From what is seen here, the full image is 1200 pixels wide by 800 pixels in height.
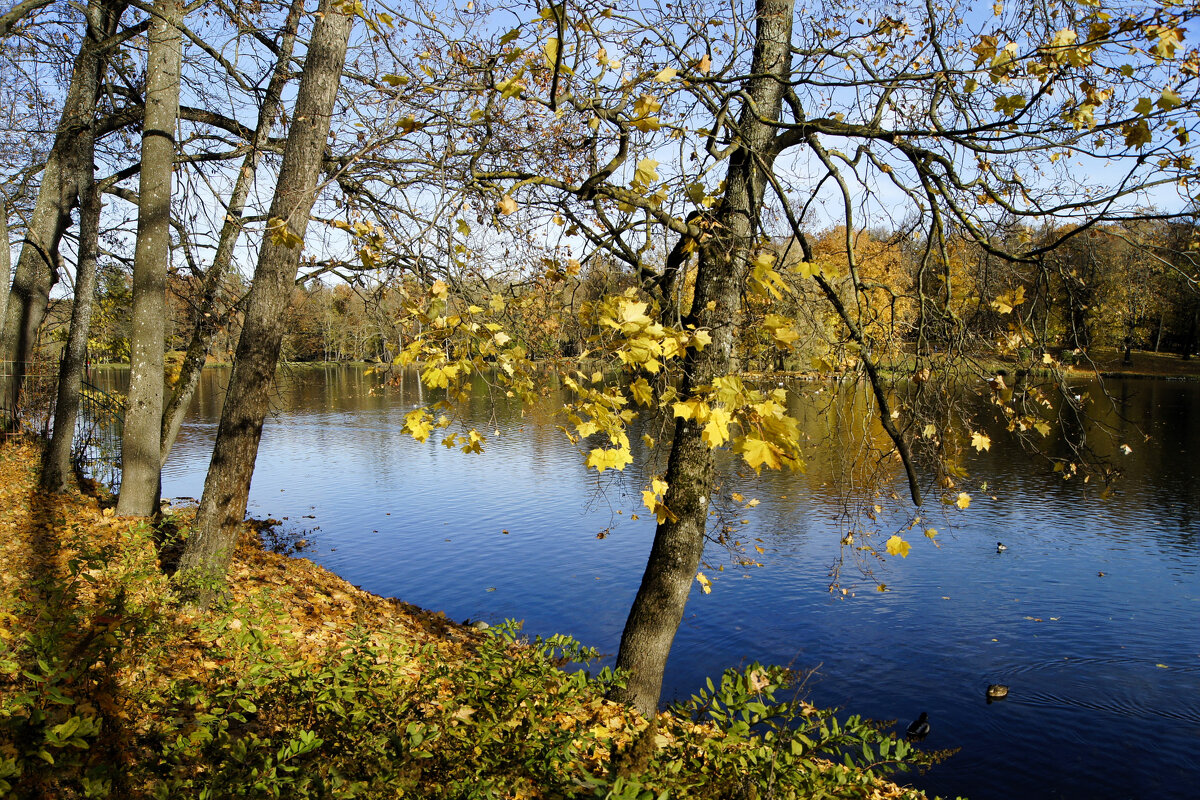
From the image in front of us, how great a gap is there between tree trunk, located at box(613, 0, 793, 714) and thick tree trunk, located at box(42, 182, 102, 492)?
27.3ft

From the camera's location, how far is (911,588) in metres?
12.5

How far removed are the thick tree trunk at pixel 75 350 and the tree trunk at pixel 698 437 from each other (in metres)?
8.33

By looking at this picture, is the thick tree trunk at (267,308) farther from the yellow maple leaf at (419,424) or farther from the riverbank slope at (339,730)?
the yellow maple leaf at (419,424)

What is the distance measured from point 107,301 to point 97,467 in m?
3.63

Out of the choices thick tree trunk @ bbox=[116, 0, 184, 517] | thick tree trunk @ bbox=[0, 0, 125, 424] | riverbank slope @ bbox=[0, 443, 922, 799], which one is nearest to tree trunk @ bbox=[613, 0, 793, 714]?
riverbank slope @ bbox=[0, 443, 922, 799]

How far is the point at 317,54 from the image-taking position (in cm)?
568

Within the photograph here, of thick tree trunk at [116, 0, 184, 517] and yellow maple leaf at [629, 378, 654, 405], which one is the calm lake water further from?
thick tree trunk at [116, 0, 184, 517]

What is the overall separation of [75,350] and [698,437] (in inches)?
348

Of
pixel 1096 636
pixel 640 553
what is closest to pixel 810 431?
pixel 640 553

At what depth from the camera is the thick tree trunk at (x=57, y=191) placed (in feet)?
29.6

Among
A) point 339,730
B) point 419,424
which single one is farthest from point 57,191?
point 339,730

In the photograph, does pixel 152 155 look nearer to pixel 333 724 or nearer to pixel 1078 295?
pixel 333 724

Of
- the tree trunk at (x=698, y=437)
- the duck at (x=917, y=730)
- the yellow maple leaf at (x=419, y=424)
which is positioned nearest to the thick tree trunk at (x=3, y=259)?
the yellow maple leaf at (x=419, y=424)

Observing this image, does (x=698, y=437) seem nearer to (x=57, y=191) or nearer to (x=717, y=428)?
(x=717, y=428)
